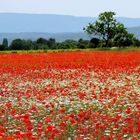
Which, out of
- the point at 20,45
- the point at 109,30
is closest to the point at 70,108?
the point at 109,30

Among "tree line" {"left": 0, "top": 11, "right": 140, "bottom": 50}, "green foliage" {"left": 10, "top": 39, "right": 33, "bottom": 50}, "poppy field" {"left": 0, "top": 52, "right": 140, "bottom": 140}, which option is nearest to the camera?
"poppy field" {"left": 0, "top": 52, "right": 140, "bottom": 140}

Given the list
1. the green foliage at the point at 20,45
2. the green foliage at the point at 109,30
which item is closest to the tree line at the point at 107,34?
the green foliage at the point at 109,30

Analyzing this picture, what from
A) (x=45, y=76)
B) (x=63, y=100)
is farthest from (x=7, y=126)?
(x=45, y=76)

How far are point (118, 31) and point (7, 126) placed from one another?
81.9 m

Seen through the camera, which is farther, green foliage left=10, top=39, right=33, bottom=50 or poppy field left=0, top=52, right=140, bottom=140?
green foliage left=10, top=39, right=33, bottom=50

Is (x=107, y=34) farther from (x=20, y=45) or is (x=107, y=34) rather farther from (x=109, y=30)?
(x=20, y=45)

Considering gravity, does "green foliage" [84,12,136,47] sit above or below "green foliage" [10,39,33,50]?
above

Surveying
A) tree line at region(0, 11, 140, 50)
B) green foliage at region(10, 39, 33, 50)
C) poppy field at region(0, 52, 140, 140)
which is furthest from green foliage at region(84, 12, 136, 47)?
poppy field at region(0, 52, 140, 140)

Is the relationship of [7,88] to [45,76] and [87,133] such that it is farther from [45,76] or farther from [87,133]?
[87,133]

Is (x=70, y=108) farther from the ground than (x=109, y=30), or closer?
closer

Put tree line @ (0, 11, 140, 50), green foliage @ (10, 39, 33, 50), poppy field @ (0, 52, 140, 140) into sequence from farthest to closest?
green foliage @ (10, 39, 33, 50), tree line @ (0, 11, 140, 50), poppy field @ (0, 52, 140, 140)

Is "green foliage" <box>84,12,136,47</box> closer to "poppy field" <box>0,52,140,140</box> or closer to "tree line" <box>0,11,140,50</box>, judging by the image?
"tree line" <box>0,11,140,50</box>

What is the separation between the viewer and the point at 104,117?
1225cm

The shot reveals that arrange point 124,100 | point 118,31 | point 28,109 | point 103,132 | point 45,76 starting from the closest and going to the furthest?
point 103,132
point 28,109
point 124,100
point 45,76
point 118,31
